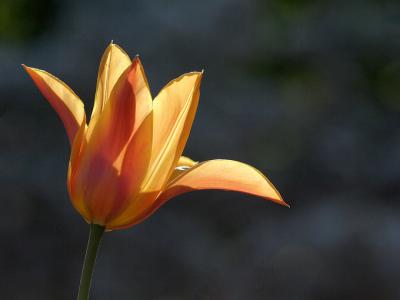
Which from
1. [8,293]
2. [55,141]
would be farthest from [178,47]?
[8,293]

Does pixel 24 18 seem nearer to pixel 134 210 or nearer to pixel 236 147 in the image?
pixel 236 147

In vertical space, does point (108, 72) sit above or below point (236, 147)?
above

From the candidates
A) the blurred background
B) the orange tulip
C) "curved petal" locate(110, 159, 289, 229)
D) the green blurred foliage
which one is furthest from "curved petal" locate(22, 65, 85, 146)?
the green blurred foliage

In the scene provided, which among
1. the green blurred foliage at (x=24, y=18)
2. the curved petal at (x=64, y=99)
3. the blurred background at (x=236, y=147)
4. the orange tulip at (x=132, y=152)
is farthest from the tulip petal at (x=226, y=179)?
the green blurred foliage at (x=24, y=18)

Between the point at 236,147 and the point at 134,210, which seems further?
the point at 236,147

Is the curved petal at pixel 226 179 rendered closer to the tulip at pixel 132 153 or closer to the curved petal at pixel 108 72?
the tulip at pixel 132 153

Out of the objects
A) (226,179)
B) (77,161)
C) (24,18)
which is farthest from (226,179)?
(24,18)

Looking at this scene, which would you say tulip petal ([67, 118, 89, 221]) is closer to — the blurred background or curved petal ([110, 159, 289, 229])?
curved petal ([110, 159, 289, 229])
